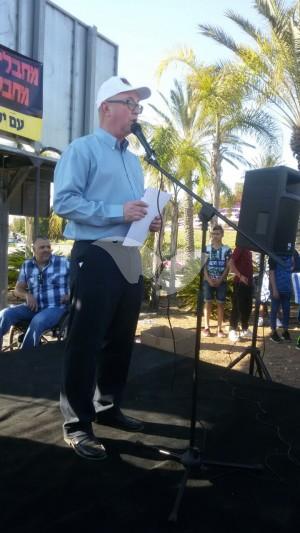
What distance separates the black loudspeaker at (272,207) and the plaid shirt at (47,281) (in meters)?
1.90

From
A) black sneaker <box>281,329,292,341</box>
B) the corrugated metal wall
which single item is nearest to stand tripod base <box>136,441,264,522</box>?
black sneaker <box>281,329,292,341</box>

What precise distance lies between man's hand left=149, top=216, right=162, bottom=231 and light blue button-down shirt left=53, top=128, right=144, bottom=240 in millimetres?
115

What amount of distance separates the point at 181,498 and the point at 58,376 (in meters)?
1.77

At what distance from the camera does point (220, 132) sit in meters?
12.9

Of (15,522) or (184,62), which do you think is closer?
(15,522)

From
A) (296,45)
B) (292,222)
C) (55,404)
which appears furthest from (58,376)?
(296,45)

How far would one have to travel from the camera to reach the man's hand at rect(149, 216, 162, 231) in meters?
2.24

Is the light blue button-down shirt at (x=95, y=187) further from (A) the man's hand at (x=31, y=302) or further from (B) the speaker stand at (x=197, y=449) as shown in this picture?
(A) the man's hand at (x=31, y=302)

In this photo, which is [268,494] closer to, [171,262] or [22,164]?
[171,262]

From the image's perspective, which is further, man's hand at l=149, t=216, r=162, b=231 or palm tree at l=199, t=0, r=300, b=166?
palm tree at l=199, t=0, r=300, b=166

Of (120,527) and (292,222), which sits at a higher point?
(292,222)

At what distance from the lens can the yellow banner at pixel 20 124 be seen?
283 inches

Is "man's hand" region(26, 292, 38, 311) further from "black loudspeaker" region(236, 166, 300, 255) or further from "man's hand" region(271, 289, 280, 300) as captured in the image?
"man's hand" region(271, 289, 280, 300)

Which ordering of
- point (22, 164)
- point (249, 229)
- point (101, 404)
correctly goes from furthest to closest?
point (22, 164) < point (249, 229) < point (101, 404)
